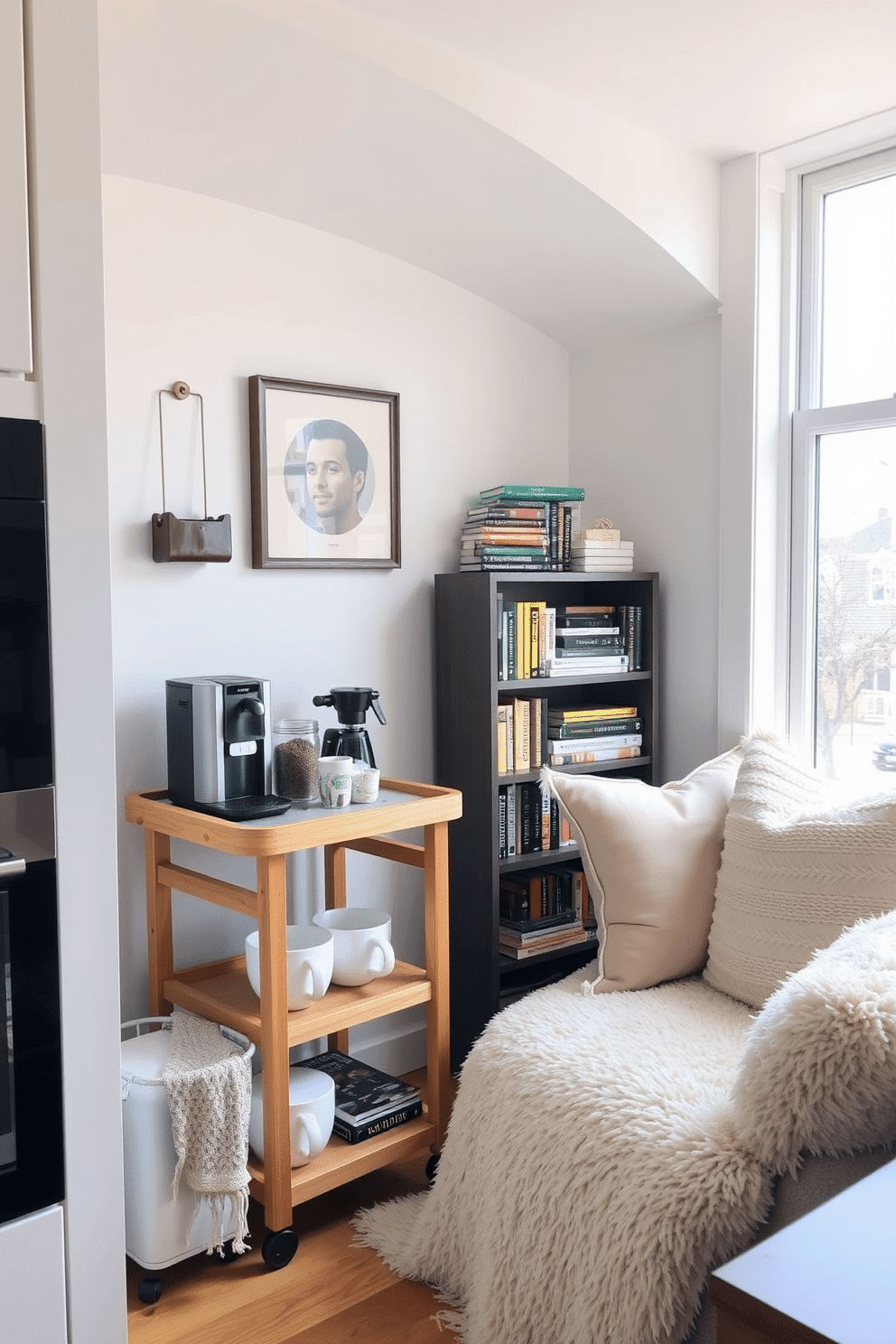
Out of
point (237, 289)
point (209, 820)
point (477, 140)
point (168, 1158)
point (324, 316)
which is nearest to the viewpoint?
point (168, 1158)

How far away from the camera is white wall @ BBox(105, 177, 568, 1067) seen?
2.26 m

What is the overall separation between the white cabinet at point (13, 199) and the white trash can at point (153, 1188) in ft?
4.07

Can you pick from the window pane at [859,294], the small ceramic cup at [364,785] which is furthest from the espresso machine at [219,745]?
the window pane at [859,294]

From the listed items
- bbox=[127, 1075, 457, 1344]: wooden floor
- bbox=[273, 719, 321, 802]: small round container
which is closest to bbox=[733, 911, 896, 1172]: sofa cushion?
bbox=[127, 1075, 457, 1344]: wooden floor

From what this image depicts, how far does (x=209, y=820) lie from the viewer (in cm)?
201

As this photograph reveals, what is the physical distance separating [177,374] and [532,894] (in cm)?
151

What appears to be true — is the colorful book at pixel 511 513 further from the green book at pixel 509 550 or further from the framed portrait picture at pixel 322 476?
the framed portrait picture at pixel 322 476

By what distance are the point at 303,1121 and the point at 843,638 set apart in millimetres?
1660

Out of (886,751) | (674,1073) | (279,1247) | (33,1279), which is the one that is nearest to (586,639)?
(886,751)

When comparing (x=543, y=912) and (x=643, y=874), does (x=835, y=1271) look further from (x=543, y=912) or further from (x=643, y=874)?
(x=543, y=912)

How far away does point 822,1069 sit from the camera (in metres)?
1.34

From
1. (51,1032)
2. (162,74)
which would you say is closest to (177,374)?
(162,74)

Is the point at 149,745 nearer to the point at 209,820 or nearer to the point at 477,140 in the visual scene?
the point at 209,820

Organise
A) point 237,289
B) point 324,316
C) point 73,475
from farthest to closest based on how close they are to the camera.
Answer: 1. point 324,316
2. point 237,289
3. point 73,475
